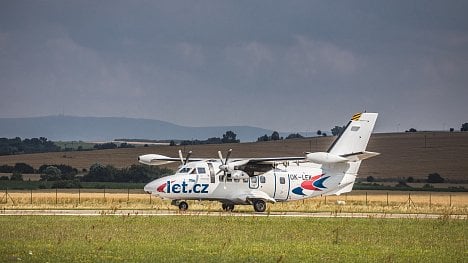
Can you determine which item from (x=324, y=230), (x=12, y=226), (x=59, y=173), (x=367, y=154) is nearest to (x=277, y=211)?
(x=367, y=154)

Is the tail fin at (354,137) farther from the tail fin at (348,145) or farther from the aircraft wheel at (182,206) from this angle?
the aircraft wheel at (182,206)

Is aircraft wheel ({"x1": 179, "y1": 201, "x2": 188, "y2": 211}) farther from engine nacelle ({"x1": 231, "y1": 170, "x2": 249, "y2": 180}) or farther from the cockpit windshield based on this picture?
engine nacelle ({"x1": 231, "y1": 170, "x2": 249, "y2": 180})

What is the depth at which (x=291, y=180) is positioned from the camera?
54.2m

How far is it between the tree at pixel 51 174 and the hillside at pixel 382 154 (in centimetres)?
884

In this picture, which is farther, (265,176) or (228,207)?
(228,207)

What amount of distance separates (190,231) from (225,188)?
14.7m

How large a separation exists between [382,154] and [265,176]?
89.0m

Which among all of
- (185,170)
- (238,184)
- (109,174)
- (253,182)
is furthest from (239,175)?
(109,174)

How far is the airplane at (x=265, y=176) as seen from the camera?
1977 inches

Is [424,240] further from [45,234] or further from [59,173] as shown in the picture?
[59,173]

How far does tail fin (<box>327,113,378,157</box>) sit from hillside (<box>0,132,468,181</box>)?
217 ft

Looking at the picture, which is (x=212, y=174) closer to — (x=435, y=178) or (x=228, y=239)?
(x=228, y=239)

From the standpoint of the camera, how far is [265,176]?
53.2 m

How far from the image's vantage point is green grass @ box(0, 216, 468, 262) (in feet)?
94.5
